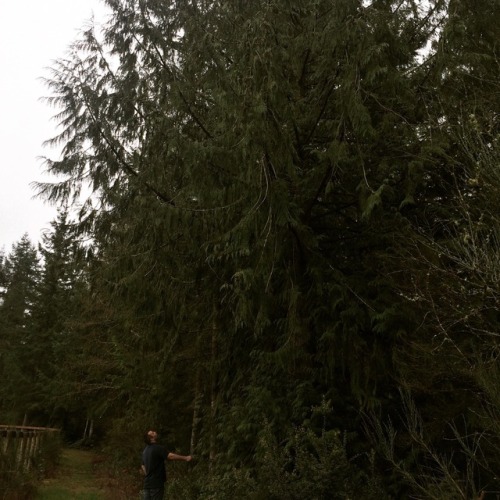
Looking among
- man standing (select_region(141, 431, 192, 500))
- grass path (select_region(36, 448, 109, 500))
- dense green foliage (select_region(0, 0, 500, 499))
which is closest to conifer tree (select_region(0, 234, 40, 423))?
grass path (select_region(36, 448, 109, 500))

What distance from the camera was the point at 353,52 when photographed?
643cm

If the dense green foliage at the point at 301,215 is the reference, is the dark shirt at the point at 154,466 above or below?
below

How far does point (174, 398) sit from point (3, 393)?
1781cm

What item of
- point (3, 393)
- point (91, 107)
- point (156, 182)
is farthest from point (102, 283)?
point (3, 393)

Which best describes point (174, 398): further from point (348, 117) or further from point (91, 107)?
point (348, 117)

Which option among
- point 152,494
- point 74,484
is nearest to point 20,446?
point 74,484

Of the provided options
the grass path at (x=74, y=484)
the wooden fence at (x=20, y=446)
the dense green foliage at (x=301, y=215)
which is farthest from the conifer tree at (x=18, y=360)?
the dense green foliage at (x=301, y=215)

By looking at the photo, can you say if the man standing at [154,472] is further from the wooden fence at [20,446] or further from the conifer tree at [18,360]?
the conifer tree at [18,360]

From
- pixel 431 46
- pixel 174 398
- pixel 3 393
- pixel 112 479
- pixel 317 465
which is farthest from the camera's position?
pixel 3 393

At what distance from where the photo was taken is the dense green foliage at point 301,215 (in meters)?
6.00

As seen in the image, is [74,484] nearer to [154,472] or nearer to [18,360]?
[154,472]

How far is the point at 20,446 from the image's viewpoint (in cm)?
1063

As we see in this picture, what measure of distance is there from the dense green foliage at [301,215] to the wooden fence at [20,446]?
3351mm

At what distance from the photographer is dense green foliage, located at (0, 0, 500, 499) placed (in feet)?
19.7
